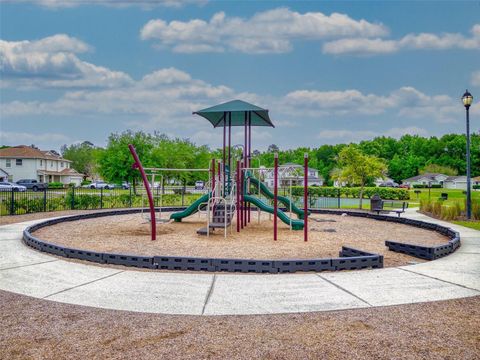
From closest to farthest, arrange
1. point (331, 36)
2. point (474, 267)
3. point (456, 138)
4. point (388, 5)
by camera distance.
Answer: point (474, 267) < point (388, 5) < point (331, 36) < point (456, 138)

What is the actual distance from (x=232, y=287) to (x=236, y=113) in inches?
370

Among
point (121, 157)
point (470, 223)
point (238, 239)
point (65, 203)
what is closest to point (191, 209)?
point (238, 239)

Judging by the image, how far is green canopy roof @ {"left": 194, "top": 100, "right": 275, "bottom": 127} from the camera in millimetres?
12727

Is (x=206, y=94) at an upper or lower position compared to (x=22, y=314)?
upper

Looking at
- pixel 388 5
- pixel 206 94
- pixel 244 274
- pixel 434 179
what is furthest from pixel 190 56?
pixel 434 179

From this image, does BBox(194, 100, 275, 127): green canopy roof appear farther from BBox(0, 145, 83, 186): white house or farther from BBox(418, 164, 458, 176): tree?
BBox(418, 164, 458, 176): tree

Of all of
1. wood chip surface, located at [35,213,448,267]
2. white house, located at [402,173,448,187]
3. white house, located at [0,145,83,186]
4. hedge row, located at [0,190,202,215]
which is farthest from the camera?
white house, located at [402,173,448,187]

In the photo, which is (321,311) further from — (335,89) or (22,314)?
(335,89)

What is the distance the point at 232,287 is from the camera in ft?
19.4

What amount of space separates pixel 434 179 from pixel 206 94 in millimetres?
61464

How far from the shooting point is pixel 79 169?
9556cm

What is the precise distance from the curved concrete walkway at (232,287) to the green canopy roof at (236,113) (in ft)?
22.5

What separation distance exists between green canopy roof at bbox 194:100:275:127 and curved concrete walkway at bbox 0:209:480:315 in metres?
6.87

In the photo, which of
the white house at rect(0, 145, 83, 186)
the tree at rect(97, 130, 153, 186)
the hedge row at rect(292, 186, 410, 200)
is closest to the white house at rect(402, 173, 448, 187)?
the hedge row at rect(292, 186, 410, 200)
